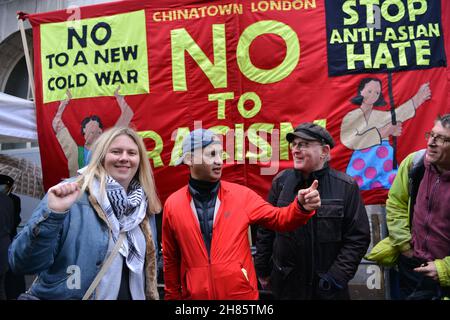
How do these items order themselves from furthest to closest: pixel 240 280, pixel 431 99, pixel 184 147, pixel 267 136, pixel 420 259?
pixel 267 136 < pixel 431 99 < pixel 420 259 < pixel 184 147 < pixel 240 280

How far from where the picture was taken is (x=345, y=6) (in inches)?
190

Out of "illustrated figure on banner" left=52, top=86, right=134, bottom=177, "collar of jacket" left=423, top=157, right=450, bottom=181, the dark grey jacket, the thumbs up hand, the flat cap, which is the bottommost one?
the dark grey jacket

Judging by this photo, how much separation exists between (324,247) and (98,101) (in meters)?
3.19

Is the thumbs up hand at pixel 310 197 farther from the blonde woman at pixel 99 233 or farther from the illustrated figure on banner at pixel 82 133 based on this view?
the illustrated figure on banner at pixel 82 133

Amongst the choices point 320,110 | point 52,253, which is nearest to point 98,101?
point 320,110

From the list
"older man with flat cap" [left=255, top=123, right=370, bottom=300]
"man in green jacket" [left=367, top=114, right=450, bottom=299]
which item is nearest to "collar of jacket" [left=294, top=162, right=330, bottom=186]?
"older man with flat cap" [left=255, top=123, right=370, bottom=300]

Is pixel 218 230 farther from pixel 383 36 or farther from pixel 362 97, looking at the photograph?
pixel 383 36

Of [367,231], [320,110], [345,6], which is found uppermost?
[345,6]

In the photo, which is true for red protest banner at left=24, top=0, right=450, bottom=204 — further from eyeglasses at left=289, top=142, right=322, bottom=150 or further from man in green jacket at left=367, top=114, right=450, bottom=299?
eyeglasses at left=289, top=142, right=322, bottom=150

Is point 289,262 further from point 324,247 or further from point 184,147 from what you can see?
point 184,147

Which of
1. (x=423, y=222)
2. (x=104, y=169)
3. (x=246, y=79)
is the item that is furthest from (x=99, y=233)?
(x=246, y=79)

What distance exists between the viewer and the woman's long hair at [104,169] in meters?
2.67

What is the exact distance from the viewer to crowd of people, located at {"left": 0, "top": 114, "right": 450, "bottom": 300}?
2.47 metres

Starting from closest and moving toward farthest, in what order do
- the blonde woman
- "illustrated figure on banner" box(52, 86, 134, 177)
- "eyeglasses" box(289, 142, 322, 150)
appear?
the blonde woman → "eyeglasses" box(289, 142, 322, 150) → "illustrated figure on banner" box(52, 86, 134, 177)
